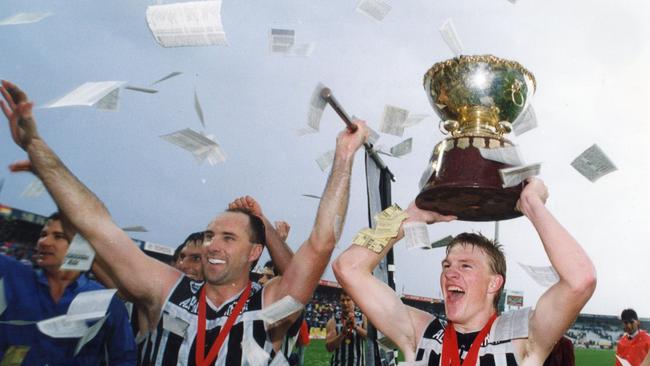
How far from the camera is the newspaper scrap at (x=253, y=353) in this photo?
2629mm

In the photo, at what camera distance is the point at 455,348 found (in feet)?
7.53

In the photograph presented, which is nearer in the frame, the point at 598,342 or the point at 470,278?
the point at 470,278

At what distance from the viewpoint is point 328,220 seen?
279 centimetres

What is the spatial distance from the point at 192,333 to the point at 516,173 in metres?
1.84

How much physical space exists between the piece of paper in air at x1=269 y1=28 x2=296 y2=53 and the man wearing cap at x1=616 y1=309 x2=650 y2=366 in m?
7.27

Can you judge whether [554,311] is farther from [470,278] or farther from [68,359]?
[68,359]

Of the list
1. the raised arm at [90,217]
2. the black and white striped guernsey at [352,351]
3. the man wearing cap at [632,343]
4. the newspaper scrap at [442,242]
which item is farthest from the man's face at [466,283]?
the man wearing cap at [632,343]

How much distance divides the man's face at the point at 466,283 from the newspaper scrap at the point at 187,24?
62.7 inches

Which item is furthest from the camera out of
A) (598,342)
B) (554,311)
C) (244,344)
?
(598,342)

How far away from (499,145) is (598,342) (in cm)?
6936

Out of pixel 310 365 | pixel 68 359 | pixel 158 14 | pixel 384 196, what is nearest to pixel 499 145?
pixel 384 196

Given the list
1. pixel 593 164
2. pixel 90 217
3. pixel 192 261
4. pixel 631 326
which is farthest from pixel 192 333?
pixel 631 326

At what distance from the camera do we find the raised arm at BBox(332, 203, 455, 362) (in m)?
2.58

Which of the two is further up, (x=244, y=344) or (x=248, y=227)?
(x=248, y=227)
